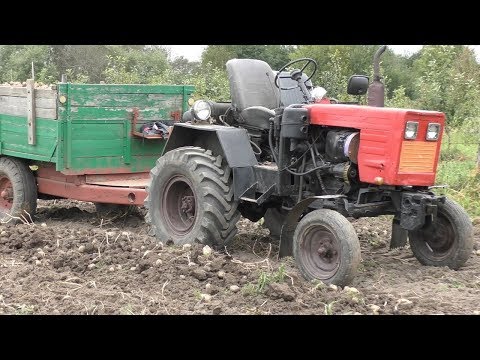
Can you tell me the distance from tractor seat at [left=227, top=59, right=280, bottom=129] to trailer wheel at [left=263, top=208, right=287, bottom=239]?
102 cm

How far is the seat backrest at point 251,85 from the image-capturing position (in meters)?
7.33

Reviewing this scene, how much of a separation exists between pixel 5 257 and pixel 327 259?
3125 millimetres

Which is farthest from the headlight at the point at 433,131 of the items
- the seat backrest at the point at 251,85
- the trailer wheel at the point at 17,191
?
the trailer wheel at the point at 17,191

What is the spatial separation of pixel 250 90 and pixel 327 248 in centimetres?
218

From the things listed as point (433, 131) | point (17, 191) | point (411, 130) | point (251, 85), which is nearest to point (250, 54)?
point (17, 191)

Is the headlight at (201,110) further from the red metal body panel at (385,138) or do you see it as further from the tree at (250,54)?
the tree at (250,54)

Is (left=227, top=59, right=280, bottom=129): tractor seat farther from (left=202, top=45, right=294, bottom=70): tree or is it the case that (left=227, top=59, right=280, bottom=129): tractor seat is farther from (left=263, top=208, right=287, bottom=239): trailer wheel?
(left=202, top=45, right=294, bottom=70): tree

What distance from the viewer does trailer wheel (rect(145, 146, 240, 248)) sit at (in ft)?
22.3

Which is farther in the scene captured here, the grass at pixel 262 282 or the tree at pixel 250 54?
the tree at pixel 250 54

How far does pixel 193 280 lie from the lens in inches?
228

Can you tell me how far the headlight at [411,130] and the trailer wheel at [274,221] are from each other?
2058 millimetres

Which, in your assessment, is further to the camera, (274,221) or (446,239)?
(274,221)

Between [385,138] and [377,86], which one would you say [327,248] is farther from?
[377,86]

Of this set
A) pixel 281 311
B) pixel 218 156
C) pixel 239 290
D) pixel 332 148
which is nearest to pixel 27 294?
pixel 239 290
